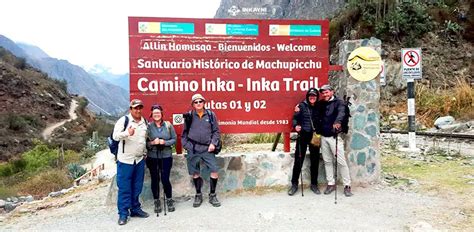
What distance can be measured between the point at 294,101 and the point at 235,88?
106 cm

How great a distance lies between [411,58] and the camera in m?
10.5

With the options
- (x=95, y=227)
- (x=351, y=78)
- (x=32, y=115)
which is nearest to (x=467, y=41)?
(x=351, y=78)

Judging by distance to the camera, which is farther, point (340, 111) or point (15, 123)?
point (15, 123)

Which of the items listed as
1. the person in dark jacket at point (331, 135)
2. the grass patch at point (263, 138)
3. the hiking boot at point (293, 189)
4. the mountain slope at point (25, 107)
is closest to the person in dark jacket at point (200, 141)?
the hiking boot at point (293, 189)

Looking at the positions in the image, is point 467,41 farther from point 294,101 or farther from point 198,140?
point 198,140

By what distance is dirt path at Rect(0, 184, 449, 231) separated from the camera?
5453 mm

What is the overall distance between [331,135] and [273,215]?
1.70 meters

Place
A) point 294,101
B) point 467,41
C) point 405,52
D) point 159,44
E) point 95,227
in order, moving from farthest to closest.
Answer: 1. point 467,41
2. point 405,52
3. point 294,101
4. point 159,44
5. point 95,227

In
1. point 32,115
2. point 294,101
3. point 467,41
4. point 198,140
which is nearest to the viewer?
point 198,140

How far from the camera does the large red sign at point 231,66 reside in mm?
6766

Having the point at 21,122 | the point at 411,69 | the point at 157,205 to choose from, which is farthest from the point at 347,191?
the point at 21,122

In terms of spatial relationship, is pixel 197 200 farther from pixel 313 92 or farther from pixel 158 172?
pixel 313 92

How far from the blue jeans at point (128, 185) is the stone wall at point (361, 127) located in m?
3.54

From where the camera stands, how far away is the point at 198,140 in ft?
20.4
